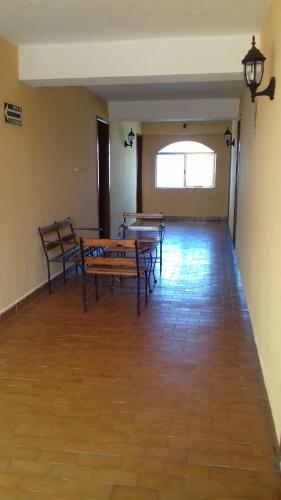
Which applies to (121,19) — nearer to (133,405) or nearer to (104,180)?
(133,405)

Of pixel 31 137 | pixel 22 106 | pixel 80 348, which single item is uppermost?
pixel 22 106

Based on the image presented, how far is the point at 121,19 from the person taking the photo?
3369 millimetres

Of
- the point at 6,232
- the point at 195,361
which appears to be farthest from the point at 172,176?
the point at 195,361

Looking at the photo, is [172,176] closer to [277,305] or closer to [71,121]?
[71,121]

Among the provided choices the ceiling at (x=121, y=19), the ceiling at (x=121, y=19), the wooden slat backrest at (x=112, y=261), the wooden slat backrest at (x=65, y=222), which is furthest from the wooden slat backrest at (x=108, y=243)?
the ceiling at (x=121, y=19)

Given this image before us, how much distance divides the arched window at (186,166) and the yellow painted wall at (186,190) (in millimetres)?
171

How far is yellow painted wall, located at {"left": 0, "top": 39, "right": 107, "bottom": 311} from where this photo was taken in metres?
4.08

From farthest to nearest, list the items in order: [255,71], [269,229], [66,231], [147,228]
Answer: [147,228], [66,231], [255,71], [269,229]

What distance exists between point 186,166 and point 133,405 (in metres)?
10.3

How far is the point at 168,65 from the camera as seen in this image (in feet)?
12.8

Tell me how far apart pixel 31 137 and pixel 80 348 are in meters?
2.42

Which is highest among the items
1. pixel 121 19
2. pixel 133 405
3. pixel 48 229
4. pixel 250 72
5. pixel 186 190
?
pixel 121 19

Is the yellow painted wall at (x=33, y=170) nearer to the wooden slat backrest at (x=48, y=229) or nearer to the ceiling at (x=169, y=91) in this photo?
the wooden slat backrest at (x=48, y=229)

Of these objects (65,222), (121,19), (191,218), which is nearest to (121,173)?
(191,218)
